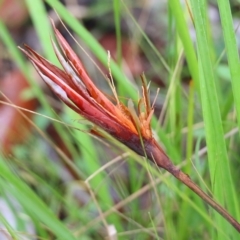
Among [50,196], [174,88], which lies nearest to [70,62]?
[174,88]

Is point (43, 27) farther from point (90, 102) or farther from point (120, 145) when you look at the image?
point (90, 102)

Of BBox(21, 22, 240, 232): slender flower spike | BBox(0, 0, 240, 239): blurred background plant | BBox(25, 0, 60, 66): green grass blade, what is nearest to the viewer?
BBox(21, 22, 240, 232): slender flower spike

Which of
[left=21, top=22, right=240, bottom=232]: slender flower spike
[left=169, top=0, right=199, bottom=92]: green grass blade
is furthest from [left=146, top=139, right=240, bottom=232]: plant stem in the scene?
[left=169, top=0, right=199, bottom=92]: green grass blade

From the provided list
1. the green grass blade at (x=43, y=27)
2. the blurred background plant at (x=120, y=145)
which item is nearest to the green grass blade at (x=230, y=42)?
the blurred background plant at (x=120, y=145)

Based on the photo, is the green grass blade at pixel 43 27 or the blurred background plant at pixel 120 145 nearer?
the blurred background plant at pixel 120 145

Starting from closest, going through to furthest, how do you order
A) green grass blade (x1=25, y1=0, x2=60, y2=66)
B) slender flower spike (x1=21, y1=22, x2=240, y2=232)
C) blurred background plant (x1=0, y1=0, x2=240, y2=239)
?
slender flower spike (x1=21, y1=22, x2=240, y2=232) → blurred background plant (x1=0, y1=0, x2=240, y2=239) → green grass blade (x1=25, y1=0, x2=60, y2=66)

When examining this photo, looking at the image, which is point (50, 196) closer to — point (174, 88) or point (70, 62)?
point (174, 88)

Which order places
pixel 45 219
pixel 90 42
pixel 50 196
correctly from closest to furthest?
pixel 45 219 < pixel 90 42 < pixel 50 196

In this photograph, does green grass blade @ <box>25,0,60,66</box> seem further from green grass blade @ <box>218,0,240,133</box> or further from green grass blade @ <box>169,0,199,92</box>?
green grass blade @ <box>218,0,240,133</box>

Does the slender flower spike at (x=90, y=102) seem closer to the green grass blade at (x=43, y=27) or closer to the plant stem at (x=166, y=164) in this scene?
the plant stem at (x=166, y=164)
